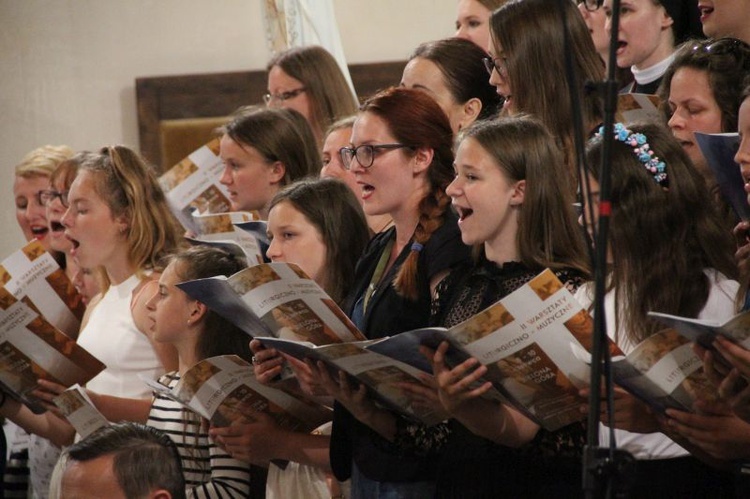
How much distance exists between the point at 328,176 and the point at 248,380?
2.36 ft

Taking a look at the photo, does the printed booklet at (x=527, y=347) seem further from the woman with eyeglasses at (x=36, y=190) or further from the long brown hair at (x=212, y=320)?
the woman with eyeglasses at (x=36, y=190)

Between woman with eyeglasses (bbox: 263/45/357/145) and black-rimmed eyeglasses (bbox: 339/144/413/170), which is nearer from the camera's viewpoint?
black-rimmed eyeglasses (bbox: 339/144/413/170)

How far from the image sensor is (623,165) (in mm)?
2562

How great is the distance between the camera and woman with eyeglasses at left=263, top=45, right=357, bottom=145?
4.42 m

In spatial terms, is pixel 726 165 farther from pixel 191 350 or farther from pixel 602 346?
pixel 191 350

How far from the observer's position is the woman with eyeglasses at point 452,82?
11.5ft

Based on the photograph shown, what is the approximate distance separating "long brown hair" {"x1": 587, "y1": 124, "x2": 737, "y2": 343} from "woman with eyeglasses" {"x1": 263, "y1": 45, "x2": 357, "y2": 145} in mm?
1920

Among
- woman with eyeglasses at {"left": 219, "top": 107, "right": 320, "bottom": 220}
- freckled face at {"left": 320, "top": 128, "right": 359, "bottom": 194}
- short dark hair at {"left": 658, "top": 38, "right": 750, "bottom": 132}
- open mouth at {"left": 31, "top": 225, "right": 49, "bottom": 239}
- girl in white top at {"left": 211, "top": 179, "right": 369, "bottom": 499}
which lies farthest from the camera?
open mouth at {"left": 31, "top": 225, "right": 49, "bottom": 239}

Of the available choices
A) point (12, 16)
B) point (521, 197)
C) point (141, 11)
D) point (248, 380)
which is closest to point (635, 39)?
point (521, 197)

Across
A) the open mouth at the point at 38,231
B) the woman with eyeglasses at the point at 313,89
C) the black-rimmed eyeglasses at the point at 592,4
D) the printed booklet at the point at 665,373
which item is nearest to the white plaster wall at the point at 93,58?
the open mouth at the point at 38,231

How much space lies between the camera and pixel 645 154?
2.56 metres

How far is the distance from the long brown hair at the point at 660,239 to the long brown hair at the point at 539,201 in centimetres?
9

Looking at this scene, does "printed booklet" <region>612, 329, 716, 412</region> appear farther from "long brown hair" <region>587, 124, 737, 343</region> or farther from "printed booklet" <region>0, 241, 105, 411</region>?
"printed booklet" <region>0, 241, 105, 411</region>

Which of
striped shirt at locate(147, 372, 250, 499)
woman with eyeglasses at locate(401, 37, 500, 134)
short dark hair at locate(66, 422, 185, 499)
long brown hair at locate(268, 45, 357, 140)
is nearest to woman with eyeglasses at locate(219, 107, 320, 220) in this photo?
long brown hair at locate(268, 45, 357, 140)
